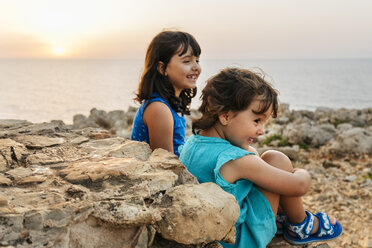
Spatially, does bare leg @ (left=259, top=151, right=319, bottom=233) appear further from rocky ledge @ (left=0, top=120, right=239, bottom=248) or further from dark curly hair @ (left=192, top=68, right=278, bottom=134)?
rocky ledge @ (left=0, top=120, right=239, bottom=248)

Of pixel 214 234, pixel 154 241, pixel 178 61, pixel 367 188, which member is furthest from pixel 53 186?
pixel 367 188

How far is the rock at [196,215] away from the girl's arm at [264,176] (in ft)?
1.21

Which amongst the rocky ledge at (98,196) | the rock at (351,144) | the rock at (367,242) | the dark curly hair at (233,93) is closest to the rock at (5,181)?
the rocky ledge at (98,196)

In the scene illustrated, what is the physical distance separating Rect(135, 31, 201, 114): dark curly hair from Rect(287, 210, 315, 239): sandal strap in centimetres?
153

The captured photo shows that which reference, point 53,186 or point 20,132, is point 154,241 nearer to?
point 53,186

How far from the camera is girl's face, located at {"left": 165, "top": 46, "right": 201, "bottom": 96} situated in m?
3.30

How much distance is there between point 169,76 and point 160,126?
66 cm

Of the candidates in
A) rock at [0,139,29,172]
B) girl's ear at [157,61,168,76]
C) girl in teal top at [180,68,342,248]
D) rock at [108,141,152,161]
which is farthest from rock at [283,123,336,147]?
rock at [0,139,29,172]

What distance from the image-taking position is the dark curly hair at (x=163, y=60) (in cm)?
326

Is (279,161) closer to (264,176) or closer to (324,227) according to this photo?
(264,176)

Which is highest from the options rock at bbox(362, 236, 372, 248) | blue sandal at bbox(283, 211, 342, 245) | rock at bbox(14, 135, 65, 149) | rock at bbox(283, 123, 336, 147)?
rock at bbox(14, 135, 65, 149)

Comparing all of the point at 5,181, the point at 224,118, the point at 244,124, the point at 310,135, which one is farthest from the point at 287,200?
the point at 310,135

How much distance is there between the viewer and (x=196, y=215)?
5.26ft

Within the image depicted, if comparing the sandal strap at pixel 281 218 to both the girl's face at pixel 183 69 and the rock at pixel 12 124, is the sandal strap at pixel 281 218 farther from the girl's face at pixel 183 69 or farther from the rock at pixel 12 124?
the rock at pixel 12 124
